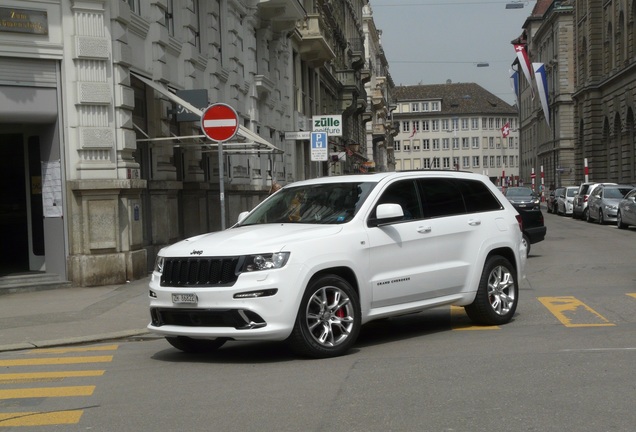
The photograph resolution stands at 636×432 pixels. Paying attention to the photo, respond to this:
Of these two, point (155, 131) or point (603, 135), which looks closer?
point (155, 131)

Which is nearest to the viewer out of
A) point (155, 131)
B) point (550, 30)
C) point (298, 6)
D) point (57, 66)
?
point (57, 66)

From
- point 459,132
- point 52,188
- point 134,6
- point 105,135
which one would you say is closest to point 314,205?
point 105,135

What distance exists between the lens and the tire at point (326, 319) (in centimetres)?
830

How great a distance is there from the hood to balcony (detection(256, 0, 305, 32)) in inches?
883

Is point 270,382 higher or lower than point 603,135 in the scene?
lower

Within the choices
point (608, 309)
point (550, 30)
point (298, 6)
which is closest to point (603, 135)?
point (550, 30)

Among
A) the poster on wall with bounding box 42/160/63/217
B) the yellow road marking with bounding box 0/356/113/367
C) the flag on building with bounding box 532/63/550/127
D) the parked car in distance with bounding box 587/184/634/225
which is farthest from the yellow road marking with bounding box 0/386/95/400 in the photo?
the flag on building with bounding box 532/63/550/127

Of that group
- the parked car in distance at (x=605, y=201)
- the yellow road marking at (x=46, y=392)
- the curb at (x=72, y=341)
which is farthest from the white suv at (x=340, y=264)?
the parked car in distance at (x=605, y=201)

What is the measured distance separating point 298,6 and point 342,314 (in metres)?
24.4

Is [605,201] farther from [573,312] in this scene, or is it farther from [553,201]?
[573,312]

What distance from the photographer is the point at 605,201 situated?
120ft

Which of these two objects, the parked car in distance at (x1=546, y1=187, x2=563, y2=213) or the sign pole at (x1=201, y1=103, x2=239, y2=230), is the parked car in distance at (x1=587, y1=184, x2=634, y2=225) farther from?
the sign pole at (x1=201, y1=103, x2=239, y2=230)

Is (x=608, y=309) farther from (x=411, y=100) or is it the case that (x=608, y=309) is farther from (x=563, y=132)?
(x=411, y=100)

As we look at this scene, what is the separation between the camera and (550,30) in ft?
317
